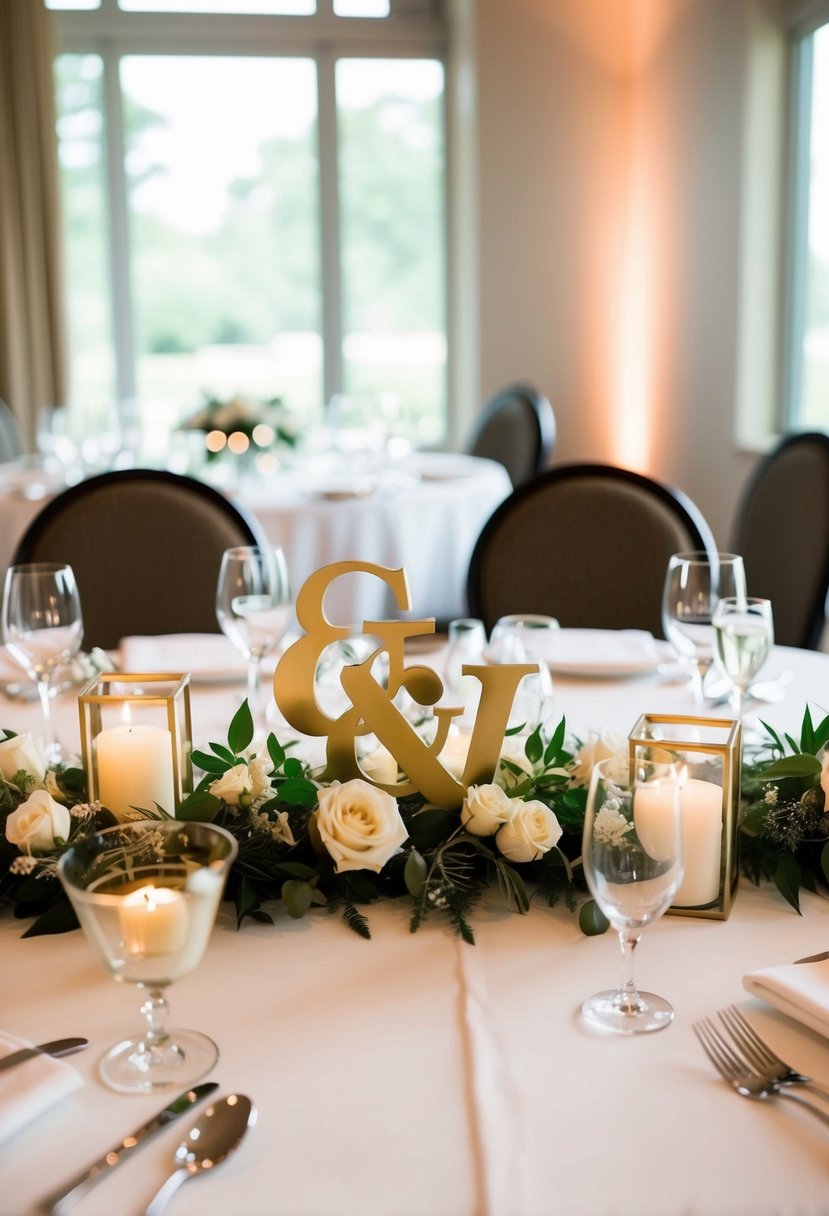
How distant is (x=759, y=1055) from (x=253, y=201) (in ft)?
20.2

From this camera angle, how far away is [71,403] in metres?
5.96

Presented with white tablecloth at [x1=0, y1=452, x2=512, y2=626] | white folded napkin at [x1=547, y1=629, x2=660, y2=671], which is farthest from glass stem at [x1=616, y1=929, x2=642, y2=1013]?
white tablecloth at [x1=0, y1=452, x2=512, y2=626]

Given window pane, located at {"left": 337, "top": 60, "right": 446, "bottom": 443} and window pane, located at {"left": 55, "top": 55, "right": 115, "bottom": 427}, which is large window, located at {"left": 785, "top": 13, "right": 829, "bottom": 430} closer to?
window pane, located at {"left": 337, "top": 60, "right": 446, "bottom": 443}

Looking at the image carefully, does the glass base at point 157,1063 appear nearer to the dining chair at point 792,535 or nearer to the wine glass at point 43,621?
the wine glass at point 43,621

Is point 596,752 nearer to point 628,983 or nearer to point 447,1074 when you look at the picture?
point 628,983

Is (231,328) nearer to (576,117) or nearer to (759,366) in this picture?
(576,117)

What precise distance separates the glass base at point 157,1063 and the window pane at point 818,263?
13.4ft

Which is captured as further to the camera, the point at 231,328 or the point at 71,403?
the point at 231,328

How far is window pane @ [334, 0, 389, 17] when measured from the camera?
615 cm

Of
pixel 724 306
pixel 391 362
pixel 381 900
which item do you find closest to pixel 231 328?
pixel 391 362

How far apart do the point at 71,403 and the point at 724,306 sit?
3.09 metres

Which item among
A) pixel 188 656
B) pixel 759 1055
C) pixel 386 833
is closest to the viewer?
pixel 759 1055

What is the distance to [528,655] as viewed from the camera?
4.80 feet

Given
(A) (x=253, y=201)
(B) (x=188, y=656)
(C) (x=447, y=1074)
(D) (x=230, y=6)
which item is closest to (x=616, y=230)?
(A) (x=253, y=201)
